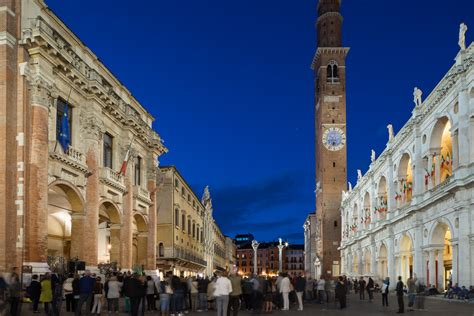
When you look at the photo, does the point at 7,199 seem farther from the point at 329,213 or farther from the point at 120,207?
the point at 329,213

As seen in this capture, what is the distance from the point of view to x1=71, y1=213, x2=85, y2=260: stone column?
29953 mm

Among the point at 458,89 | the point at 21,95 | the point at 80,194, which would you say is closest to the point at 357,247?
the point at 458,89

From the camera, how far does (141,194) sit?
39969mm

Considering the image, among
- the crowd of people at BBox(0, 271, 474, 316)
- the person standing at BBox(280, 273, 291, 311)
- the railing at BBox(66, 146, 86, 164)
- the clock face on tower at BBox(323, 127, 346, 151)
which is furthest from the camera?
the clock face on tower at BBox(323, 127, 346, 151)

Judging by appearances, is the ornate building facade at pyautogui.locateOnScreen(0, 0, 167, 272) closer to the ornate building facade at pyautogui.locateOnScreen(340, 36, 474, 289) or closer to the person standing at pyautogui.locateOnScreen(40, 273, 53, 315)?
the person standing at pyautogui.locateOnScreen(40, 273, 53, 315)

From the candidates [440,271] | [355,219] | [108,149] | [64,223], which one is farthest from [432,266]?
[355,219]

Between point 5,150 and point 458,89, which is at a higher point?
point 458,89

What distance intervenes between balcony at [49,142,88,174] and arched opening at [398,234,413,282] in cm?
2689

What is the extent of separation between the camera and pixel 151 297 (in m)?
24.3

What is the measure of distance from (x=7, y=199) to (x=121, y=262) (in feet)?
43.7

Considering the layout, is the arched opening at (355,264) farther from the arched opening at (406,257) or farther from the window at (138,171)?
the window at (138,171)

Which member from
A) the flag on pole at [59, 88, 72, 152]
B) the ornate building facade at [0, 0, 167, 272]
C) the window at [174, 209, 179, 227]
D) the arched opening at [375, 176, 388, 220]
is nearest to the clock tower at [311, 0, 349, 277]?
the arched opening at [375, 176, 388, 220]

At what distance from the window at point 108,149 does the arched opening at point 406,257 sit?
23743 millimetres

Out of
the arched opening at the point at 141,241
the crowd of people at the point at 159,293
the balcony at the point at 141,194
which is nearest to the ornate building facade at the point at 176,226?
the balcony at the point at 141,194
